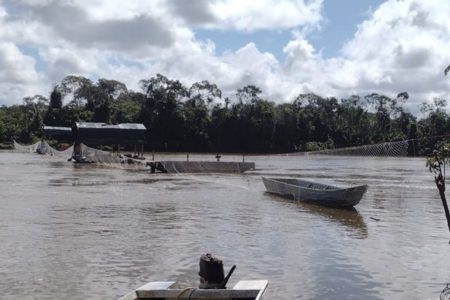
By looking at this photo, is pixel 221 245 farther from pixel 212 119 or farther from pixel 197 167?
pixel 212 119

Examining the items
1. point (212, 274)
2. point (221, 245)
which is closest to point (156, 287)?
point (212, 274)

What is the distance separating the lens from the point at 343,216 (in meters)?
22.8

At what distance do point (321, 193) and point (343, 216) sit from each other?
3.46 meters

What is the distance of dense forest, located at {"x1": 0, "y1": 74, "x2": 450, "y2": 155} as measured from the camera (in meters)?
118

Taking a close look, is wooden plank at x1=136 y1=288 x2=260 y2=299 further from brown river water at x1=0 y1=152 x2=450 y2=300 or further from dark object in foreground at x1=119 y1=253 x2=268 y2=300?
brown river water at x1=0 y1=152 x2=450 y2=300

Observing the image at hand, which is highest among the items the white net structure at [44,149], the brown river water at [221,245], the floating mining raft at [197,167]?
the white net structure at [44,149]

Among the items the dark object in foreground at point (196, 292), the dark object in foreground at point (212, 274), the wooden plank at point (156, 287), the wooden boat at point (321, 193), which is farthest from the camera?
the wooden boat at point (321, 193)

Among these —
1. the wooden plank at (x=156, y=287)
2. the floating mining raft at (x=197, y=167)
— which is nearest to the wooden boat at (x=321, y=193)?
the wooden plank at (x=156, y=287)

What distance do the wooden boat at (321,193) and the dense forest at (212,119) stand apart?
83837 mm

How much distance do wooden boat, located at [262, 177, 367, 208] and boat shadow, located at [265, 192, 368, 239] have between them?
299 millimetres

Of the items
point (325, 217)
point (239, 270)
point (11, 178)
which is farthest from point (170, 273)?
point (11, 178)

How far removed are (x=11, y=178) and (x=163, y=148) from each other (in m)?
75.7

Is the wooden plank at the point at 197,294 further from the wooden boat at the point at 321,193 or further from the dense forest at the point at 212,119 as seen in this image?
the dense forest at the point at 212,119

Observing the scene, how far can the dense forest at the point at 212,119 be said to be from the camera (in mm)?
117500
